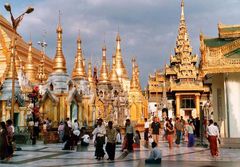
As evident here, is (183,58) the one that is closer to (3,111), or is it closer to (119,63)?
(119,63)

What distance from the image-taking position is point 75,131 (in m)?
18.0

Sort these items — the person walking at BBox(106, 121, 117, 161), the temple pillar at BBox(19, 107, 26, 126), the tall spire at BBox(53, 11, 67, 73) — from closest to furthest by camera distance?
1. the person walking at BBox(106, 121, 117, 161)
2. the temple pillar at BBox(19, 107, 26, 126)
3. the tall spire at BBox(53, 11, 67, 73)

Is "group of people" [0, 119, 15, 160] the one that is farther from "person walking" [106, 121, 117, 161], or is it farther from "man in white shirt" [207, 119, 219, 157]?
"man in white shirt" [207, 119, 219, 157]

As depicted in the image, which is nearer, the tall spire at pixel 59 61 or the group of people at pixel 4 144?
the group of people at pixel 4 144

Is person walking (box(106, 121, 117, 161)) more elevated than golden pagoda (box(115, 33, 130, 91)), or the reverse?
golden pagoda (box(115, 33, 130, 91))

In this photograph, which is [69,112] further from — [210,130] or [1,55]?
[1,55]

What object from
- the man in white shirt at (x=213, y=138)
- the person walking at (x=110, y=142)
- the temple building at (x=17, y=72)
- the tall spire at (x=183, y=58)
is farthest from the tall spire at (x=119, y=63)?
the person walking at (x=110, y=142)

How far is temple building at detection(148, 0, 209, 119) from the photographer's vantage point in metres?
54.9

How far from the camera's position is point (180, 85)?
182 feet

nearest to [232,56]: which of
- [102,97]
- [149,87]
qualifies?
[102,97]

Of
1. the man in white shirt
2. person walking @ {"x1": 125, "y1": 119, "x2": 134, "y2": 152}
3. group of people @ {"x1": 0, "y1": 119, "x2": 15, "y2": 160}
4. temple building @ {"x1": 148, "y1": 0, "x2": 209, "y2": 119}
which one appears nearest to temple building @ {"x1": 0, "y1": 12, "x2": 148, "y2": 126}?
group of people @ {"x1": 0, "y1": 119, "x2": 15, "y2": 160}

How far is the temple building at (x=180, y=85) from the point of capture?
54.9 metres

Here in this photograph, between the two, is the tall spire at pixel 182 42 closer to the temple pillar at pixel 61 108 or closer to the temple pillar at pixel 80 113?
the temple pillar at pixel 80 113

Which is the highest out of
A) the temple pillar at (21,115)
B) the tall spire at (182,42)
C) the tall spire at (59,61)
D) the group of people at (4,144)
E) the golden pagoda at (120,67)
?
the tall spire at (182,42)
